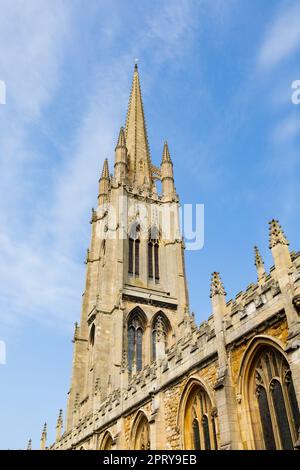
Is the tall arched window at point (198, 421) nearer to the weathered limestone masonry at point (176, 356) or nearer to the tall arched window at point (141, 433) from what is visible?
the weathered limestone masonry at point (176, 356)

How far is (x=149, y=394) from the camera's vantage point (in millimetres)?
19391

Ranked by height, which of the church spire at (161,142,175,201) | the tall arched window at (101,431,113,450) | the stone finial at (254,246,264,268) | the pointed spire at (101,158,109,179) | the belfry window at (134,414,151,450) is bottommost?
the belfry window at (134,414,151,450)

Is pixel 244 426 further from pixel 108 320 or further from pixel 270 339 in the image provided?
pixel 108 320

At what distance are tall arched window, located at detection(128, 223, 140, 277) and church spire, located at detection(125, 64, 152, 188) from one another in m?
7.30

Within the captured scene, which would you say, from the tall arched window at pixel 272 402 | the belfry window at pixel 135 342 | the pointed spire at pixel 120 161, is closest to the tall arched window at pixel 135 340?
the belfry window at pixel 135 342

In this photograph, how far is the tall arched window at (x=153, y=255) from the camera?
4216 cm

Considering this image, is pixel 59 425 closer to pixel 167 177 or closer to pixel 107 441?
pixel 107 441

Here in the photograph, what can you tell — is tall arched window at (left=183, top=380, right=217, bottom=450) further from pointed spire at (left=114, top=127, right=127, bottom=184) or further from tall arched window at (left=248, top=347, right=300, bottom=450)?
pointed spire at (left=114, top=127, right=127, bottom=184)

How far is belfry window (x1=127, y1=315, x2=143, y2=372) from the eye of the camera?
35.4m

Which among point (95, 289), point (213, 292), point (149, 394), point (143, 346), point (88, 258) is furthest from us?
point (88, 258)

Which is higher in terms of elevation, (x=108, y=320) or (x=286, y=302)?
(x=108, y=320)

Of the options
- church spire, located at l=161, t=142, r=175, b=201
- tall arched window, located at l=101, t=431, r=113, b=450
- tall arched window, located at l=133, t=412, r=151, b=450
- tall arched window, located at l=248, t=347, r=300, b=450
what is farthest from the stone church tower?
tall arched window, located at l=248, t=347, r=300, b=450
